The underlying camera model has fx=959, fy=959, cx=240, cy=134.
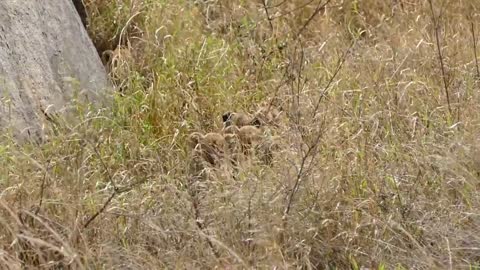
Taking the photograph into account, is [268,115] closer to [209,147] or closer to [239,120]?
[239,120]

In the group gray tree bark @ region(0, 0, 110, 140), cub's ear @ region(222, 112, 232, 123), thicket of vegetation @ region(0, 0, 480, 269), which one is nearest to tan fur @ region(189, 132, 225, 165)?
thicket of vegetation @ region(0, 0, 480, 269)

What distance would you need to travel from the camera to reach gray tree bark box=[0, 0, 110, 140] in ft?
12.5

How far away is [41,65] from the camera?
13.4ft

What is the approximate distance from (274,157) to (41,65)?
1.14 m

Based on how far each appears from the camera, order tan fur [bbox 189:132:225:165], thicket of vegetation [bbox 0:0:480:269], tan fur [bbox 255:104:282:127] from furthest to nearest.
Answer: tan fur [bbox 255:104:282:127]
tan fur [bbox 189:132:225:165]
thicket of vegetation [bbox 0:0:480:269]

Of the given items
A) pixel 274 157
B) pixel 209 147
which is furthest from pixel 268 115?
pixel 274 157

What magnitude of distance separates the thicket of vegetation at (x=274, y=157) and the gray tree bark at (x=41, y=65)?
120mm

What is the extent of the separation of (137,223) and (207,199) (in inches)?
10.6

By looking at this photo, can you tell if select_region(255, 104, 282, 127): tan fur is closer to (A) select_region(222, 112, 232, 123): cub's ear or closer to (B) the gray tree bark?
(A) select_region(222, 112, 232, 123): cub's ear

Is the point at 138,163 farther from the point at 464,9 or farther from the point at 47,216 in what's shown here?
the point at 464,9

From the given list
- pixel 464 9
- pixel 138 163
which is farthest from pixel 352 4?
pixel 138 163

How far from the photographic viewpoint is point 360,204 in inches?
127

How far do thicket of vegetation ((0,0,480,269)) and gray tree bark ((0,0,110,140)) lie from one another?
0.39 ft

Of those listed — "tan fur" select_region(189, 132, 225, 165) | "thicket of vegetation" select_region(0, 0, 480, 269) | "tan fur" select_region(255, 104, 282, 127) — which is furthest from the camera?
"tan fur" select_region(255, 104, 282, 127)
